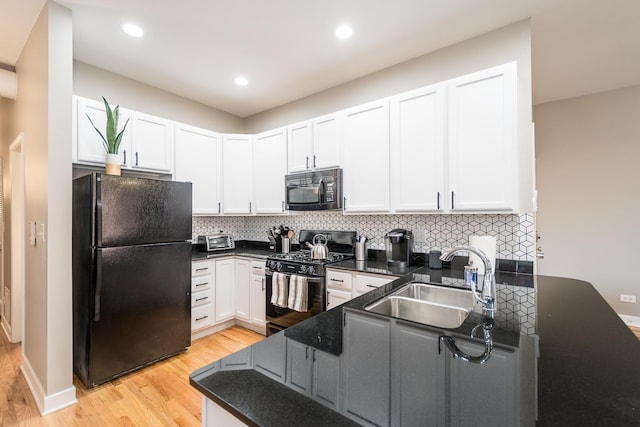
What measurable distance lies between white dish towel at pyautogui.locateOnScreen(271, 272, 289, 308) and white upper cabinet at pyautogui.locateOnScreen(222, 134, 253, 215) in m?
1.21

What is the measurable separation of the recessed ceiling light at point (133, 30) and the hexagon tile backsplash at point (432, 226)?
2.11m

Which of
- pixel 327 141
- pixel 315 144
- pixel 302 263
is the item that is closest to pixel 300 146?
pixel 315 144

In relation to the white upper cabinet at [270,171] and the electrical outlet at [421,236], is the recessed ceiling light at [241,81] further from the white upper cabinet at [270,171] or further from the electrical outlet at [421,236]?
the electrical outlet at [421,236]

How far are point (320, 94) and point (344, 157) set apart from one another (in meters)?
1.12

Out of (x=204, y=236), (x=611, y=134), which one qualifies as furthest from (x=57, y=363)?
(x=611, y=134)

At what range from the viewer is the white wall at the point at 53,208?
2068 millimetres

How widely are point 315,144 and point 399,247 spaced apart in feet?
4.65

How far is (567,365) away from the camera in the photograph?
0.87 meters

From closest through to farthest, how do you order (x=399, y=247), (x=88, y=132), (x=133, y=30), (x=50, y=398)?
(x=50, y=398) < (x=133, y=30) < (x=88, y=132) < (x=399, y=247)

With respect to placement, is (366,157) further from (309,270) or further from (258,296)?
(258,296)

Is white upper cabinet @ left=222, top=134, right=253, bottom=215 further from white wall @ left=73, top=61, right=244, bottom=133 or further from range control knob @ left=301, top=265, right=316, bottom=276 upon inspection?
range control knob @ left=301, top=265, right=316, bottom=276

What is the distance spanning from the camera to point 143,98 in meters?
3.34

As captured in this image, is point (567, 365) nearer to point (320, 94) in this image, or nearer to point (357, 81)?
point (357, 81)

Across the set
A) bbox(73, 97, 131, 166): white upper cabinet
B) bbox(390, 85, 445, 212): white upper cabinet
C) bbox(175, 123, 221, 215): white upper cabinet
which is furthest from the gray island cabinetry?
bbox(175, 123, 221, 215): white upper cabinet
